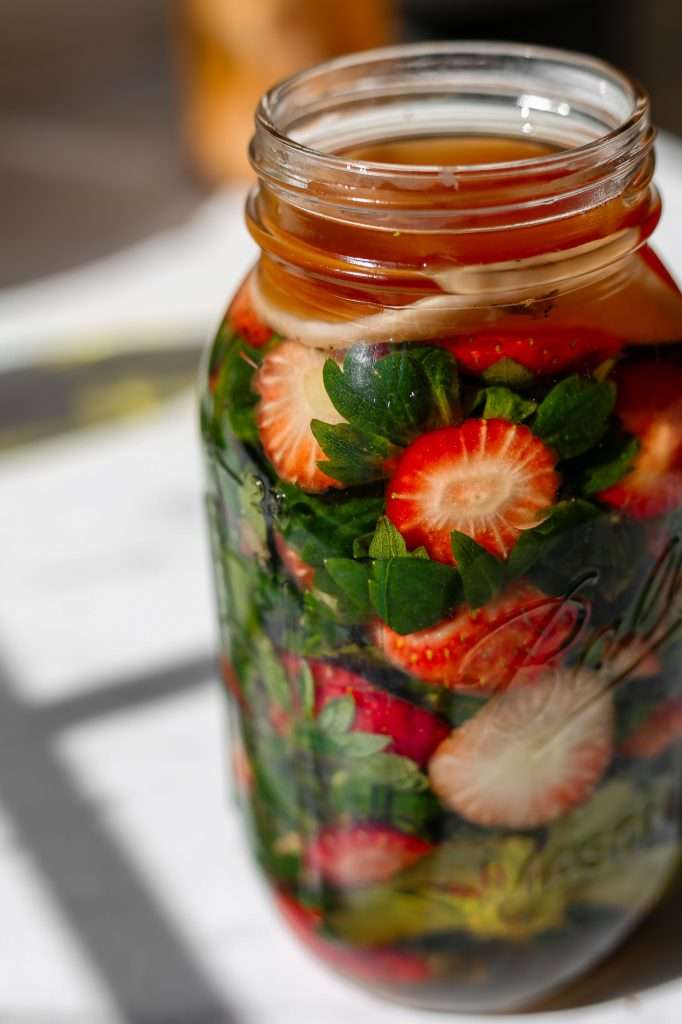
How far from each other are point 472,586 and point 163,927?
0.26 meters

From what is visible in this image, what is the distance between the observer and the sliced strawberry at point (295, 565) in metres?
0.48

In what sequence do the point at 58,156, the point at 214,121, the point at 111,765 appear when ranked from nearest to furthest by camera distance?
1. the point at 111,765
2. the point at 214,121
3. the point at 58,156

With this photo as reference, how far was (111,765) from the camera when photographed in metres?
0.70

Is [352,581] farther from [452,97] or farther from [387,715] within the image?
[452,97]

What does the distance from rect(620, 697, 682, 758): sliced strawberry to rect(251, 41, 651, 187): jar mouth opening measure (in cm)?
23

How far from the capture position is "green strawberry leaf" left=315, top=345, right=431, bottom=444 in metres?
0.44

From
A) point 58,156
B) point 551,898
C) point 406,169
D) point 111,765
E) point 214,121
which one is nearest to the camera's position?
point 406,169

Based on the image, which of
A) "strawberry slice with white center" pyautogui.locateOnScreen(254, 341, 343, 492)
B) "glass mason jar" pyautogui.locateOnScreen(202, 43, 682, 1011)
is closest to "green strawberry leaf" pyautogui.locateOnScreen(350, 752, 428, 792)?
"glass mason jar" pyautogui.locateOnScreen(202, 43, 682, 1011)

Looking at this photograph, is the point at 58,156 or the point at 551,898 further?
the point at 58,156

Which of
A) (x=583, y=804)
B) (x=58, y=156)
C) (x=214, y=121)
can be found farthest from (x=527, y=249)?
(x=58, y=156)

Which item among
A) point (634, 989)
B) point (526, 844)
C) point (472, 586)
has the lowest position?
point (634, 989)

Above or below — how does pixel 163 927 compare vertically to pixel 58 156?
below

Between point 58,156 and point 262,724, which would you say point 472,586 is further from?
point 58,156

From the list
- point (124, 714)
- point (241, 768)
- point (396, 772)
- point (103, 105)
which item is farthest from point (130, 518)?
point (103, 105)
